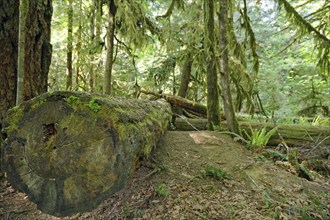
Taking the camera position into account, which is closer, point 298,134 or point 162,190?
point 162,190

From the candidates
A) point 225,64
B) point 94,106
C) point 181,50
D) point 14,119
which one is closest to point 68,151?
point 94,106

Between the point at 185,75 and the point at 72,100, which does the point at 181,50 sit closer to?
the point at 185,75

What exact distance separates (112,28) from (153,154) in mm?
4089

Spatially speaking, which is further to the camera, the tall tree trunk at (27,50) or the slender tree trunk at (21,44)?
the tall tree trunk at (27,50)

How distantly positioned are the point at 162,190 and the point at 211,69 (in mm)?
3365

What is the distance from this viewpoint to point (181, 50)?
798 cm

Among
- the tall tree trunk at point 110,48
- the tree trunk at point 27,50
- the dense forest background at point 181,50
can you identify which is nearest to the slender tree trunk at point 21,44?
the tree trunk at point 27,50

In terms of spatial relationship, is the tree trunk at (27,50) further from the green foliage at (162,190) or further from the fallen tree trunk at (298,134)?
the fallen tree trunk at (298,134)

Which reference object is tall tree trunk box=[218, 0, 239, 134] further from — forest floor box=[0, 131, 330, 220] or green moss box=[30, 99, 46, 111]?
green moss box=[30, 99, 46, 111]

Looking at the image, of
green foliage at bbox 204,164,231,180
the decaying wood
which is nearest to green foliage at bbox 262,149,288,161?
green foliage at bbox 204,164,231,180

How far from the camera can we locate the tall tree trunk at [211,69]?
5.39 metres

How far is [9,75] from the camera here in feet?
11.5

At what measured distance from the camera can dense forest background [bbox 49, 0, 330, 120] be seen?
5922mm

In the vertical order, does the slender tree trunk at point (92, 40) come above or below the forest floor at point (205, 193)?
above
